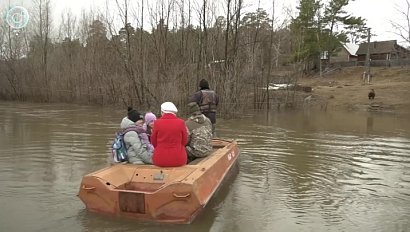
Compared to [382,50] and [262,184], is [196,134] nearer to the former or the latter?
[262,184]

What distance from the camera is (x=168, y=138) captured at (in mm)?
6836

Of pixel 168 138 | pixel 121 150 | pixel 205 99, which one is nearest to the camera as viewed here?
pixel 168 138

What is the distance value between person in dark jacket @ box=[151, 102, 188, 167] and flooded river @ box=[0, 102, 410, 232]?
3.10 feet

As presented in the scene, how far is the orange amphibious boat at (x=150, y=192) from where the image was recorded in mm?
5996

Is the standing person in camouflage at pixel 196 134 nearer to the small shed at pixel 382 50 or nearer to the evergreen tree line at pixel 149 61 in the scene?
the evergreen tree line at pixel 149 61

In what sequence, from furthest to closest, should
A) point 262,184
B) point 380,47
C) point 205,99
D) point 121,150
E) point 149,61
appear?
point 380,47 < point 149,61 < point 205,99 < point 262,184 < point 121,150

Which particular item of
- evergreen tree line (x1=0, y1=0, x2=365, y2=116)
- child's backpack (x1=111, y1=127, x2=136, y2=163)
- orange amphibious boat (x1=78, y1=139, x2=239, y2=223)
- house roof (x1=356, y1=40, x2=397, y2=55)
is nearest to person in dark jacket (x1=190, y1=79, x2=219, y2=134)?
child's backpack (x1=111, y1=127, x2=136, y2=163)

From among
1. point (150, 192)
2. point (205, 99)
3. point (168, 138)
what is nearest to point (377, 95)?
point (205, 99)

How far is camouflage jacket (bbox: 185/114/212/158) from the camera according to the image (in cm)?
797

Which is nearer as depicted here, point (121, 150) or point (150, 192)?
point (150, 192)

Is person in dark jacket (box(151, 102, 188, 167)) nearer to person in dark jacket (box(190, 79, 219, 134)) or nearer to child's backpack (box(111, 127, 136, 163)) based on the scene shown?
child's backpack (box(111, 127, 136, 163))

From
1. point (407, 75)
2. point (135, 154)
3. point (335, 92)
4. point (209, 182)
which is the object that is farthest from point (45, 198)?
point (407, 75)

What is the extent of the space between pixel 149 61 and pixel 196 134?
1796cm

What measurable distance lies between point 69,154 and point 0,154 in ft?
5.83
